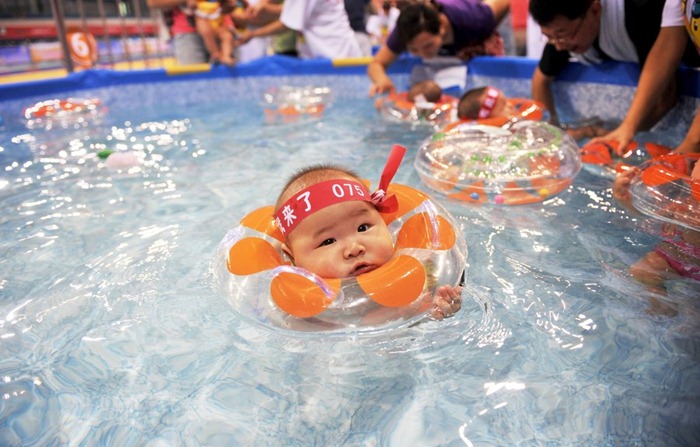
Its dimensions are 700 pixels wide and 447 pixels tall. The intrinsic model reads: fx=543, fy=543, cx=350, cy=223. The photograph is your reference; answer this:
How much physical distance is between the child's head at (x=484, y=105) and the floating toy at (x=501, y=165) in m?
0.89

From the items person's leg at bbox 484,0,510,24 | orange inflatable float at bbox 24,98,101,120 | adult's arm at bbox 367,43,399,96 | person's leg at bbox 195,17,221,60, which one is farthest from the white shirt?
orange inflatable float at bbox 24,98,101,120

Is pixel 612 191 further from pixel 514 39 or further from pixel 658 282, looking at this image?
pixel 514 39

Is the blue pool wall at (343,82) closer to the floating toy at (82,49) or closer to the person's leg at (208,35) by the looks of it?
the person's leg at (208,35)

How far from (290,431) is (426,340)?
→ 0.51m

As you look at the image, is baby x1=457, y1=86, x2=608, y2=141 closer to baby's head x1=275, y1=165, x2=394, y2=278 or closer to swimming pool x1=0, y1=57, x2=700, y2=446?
swimming pool x1=0, y1=57, x2=700, y2=446

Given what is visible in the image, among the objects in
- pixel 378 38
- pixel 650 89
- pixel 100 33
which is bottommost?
pixel 100 33

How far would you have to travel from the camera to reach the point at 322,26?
Answer: 6742 mm

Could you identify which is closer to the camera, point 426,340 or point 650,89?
point 426,340

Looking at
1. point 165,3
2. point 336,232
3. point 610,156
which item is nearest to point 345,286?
point 336,232

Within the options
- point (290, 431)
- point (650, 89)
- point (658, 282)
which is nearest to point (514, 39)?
point (650, 89)

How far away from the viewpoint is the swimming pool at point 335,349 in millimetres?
1384

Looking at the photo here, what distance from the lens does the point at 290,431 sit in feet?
4.55

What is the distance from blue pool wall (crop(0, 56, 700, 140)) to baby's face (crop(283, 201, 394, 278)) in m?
2.64

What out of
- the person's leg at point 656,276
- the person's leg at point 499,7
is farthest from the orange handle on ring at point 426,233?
the person's leg at point 499,7
